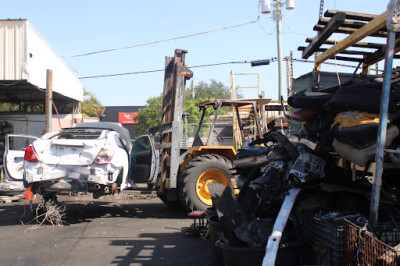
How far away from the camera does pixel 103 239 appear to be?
20.2ft

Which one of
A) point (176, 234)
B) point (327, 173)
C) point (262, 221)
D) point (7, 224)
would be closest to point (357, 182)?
point (327, 173)

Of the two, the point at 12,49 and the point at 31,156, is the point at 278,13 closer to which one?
the point at 12,49

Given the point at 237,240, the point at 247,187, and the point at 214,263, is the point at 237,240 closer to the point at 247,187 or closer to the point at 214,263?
the point at 214,263

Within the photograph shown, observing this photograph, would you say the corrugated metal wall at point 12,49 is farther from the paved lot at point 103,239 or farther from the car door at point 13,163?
the paved lot at point 103,239

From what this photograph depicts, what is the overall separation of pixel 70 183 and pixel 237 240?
13.8 ft

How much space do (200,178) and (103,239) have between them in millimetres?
2570

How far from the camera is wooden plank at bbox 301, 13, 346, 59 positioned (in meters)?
3.85

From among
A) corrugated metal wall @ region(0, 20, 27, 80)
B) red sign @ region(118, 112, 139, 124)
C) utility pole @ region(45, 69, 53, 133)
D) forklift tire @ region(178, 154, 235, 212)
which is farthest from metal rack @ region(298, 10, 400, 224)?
red sign @ region(118, 112, 139, 124)

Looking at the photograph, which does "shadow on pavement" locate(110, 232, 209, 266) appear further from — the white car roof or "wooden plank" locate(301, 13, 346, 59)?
"wooden plank" locate(301, 13, 346, 59)

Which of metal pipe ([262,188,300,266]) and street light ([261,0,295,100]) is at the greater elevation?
street light ([261,0,295,100])

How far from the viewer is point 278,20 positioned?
24438 millimetres

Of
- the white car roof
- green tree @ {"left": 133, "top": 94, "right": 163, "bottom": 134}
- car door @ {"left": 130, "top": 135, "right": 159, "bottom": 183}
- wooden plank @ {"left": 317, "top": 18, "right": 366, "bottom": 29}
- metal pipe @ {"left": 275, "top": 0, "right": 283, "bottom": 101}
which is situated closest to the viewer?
wooden plank @ {"left": 317, "top": 18, "right": 366, "bottom": 29}

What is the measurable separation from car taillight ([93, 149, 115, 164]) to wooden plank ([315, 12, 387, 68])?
161 inches

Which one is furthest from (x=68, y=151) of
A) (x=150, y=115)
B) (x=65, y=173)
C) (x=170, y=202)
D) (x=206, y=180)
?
(x=150, y=115)
